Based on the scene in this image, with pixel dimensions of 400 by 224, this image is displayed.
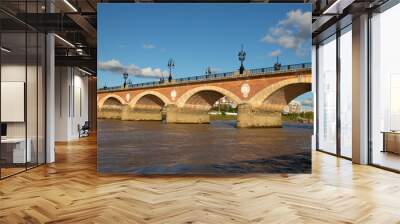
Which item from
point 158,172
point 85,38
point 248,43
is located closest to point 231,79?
point 248,43

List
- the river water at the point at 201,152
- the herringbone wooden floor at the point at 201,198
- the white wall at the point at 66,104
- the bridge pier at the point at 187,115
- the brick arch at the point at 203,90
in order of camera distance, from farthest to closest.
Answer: the white wall at the point at 66,104, the bridge pier at the point at 187,115, the brick arch at the point at 203,90, the river water at the point at 201,152, the herringbone wooden floor at the point at 201,198

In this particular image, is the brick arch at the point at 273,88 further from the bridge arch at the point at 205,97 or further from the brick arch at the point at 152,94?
the brick arch at the point at 152,94

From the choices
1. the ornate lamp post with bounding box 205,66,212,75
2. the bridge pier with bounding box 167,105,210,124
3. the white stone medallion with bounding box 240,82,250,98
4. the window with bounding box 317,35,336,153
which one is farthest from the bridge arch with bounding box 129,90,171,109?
the window with bounding box 317,35,336,153

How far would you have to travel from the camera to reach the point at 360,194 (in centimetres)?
479

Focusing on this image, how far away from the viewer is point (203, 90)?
249 inches

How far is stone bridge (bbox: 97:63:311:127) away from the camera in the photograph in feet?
20.5

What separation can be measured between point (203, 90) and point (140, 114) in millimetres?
1203

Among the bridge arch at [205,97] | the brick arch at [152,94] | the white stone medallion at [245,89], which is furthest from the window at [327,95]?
the brick arch at [152,94]

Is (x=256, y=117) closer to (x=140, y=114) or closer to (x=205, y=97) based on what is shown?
(x=205, y=97)

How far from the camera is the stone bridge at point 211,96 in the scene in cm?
625

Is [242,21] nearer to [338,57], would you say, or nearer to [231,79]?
[231,79]

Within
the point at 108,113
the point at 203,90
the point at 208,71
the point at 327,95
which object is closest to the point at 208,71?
the point at 208,71

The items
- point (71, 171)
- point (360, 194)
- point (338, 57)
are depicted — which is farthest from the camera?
point (338, 57)

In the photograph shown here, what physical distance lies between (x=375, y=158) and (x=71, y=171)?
5.65 meters
